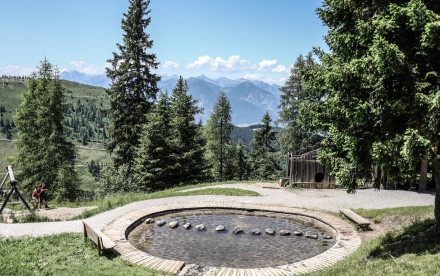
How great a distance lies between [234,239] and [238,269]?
3.55 m

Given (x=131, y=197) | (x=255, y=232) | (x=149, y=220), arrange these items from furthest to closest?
(x=131, y=197) → (x=149, y=220) → (x=255, y=232)

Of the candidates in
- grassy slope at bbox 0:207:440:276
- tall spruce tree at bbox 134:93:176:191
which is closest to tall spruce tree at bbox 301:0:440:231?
grassy slope at bbox 0:207:440:276

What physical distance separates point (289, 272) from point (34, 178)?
103ft

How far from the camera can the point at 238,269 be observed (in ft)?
32.4

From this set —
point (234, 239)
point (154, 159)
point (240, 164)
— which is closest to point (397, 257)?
point (234, 239)

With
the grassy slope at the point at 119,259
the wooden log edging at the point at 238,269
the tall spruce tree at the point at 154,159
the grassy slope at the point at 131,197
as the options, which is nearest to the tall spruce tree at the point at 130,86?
the tall spruce tree at the point at 154,159

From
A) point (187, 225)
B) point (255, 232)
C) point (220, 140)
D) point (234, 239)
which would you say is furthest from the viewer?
point (220, 140)

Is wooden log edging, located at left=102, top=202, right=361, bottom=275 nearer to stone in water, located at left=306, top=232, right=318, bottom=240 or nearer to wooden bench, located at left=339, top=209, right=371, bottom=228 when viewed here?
wooden bench, located at left=339, top=209, right=371, bottom=228

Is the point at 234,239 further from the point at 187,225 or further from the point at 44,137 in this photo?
the point at 44,137

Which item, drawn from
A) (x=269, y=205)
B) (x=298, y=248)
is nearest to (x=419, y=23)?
(x=298, y=248)

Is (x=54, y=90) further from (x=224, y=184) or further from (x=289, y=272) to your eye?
(x=289, y=272)

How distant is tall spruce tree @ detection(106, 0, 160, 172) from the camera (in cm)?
3309

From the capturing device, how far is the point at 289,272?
9.73 m

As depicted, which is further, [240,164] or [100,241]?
[240,164]
